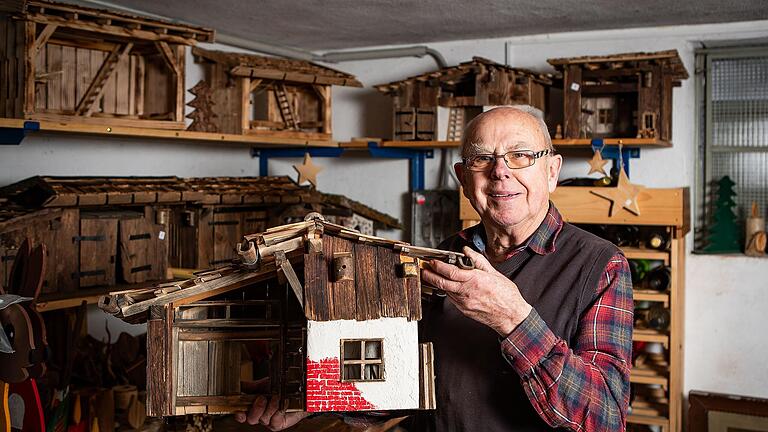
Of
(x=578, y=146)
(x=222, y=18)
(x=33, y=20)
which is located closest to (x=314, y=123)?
(x=222, y=18)

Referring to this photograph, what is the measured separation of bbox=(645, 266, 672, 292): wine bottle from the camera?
Answer: 11.9 feet

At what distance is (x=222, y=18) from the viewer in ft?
12.3

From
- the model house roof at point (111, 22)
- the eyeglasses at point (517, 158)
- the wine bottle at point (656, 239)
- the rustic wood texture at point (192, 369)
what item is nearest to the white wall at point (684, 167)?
the wine bottle at point (656, 239)

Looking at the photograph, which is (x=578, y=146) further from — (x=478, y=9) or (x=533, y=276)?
(x=533, y=276)

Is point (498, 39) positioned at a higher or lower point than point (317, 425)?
higher

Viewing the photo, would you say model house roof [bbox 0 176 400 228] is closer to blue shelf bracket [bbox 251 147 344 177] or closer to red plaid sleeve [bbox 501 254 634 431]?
blue shelf bracket [bbox 251 147 344 177]

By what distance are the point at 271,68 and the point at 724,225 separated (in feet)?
7.66

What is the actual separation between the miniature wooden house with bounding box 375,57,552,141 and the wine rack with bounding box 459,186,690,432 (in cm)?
53

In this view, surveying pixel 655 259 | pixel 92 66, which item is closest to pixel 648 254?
pixel 655 259

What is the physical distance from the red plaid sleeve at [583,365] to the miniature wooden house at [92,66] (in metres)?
2.13

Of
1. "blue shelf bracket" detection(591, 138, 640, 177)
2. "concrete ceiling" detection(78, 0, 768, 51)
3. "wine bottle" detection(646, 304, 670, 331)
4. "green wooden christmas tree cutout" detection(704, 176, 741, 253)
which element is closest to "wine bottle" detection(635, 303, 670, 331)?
"wine bottle" detection(646, 304, 670, 331)

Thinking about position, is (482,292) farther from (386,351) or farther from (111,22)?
(111,22)

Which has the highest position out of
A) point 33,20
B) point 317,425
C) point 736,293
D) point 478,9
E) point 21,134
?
point 478,9

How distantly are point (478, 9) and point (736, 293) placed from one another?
1.86 metres
